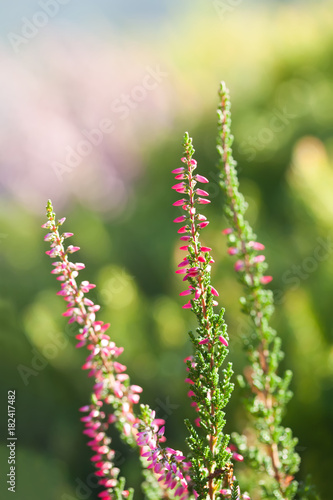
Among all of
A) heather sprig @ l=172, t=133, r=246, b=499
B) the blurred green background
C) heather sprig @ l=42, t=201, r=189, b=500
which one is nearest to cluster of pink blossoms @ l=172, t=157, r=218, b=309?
heather sprig @ l=172, t=133, r=246, b=499

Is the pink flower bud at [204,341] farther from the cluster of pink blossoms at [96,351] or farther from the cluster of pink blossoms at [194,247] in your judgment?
the cluster of pink blossoms at [96,351]

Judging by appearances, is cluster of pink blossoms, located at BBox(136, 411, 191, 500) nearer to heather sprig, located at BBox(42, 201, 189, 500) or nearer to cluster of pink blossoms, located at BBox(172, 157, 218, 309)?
heather sprig, located at BBox(42, 201, 189, 500)

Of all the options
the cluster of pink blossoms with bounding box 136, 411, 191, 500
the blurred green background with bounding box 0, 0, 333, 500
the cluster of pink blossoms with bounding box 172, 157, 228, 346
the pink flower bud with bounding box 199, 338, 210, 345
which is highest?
the blurred green background with bounding box 0, 0, 333, 500

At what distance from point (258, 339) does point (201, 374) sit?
16 cm

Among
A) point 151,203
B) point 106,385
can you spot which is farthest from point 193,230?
point 151,203

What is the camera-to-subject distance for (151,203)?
7.23 feet

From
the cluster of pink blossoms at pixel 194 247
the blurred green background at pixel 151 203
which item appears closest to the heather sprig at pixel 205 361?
the cluster of pink blossoms at pixel 194 247

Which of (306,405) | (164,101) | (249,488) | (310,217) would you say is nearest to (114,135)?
(164,101)

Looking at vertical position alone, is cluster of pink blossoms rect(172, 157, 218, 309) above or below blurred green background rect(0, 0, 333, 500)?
below

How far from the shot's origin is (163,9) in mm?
4801

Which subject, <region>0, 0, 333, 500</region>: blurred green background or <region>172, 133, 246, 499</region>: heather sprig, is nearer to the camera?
<region>172, 133, 246, 499</region>: heather sprig

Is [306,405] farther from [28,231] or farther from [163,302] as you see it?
[28,231]

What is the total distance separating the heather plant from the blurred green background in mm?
222

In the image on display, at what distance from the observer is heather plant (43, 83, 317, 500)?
581 millimetres
